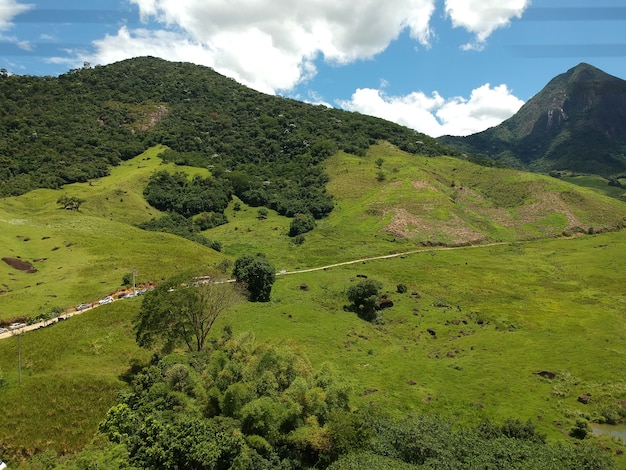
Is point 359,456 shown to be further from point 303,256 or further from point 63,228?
point 63,228

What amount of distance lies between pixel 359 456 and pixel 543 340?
4139 centimetres

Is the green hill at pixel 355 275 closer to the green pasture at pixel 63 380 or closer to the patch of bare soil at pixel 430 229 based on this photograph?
the green pasture at pixel 63 380

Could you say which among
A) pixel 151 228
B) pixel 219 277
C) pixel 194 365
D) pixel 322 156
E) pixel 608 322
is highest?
pixel 322 156

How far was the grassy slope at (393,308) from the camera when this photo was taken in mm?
42812

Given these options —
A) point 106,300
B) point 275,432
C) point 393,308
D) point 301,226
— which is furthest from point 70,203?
point 275,432

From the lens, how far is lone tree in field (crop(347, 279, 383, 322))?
71.1m

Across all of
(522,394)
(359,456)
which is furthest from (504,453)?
(522,394)

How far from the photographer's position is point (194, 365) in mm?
41156

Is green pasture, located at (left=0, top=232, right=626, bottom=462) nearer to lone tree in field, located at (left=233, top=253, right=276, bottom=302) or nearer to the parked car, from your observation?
lone tree in field, located at (left=233, top=253, right=276, bottom=302)

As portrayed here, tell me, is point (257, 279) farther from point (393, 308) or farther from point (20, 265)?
point (20, 265)

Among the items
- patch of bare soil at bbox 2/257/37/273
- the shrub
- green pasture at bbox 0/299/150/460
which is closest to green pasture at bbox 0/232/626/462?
green pasture at bbox 0/299/150/460

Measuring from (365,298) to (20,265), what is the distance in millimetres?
66801

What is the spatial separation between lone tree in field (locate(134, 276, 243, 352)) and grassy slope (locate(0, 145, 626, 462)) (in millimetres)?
3183

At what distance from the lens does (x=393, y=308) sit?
73.9 m
